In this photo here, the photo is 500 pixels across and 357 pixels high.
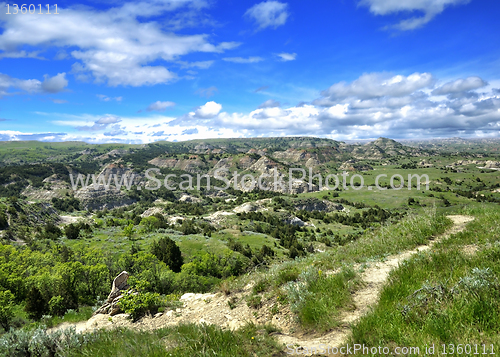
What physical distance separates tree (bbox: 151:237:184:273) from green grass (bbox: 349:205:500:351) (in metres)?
32.8

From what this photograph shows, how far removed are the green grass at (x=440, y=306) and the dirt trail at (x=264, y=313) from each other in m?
0.52

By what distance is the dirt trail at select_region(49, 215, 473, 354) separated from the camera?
4707 mm

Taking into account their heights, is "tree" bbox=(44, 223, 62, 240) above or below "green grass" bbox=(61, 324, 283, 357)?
below

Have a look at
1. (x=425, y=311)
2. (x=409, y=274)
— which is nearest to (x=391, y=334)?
(x=425, y=311)

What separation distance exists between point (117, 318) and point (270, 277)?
6.51m

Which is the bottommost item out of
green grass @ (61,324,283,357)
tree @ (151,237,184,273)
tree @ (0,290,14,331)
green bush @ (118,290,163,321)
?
tree @ (151,237,184,273)

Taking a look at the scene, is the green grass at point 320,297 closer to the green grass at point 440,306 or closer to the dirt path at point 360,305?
the dirt path at point 360,305

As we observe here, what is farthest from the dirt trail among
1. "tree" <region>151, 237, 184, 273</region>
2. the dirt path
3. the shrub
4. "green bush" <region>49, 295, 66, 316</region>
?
"tree" <region>151, 237, 184, 273</region>

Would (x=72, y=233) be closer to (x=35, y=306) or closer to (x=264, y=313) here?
(x=35, y=306)

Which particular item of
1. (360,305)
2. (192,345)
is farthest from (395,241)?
(192,345)

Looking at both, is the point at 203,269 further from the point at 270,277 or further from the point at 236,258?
the point at 270,277

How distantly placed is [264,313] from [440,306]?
410 centimetres

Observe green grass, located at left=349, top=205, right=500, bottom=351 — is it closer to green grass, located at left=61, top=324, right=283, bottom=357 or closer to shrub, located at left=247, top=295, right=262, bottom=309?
green grass, located at left=61, top=324, right=283, bottom=357

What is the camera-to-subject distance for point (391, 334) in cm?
383
